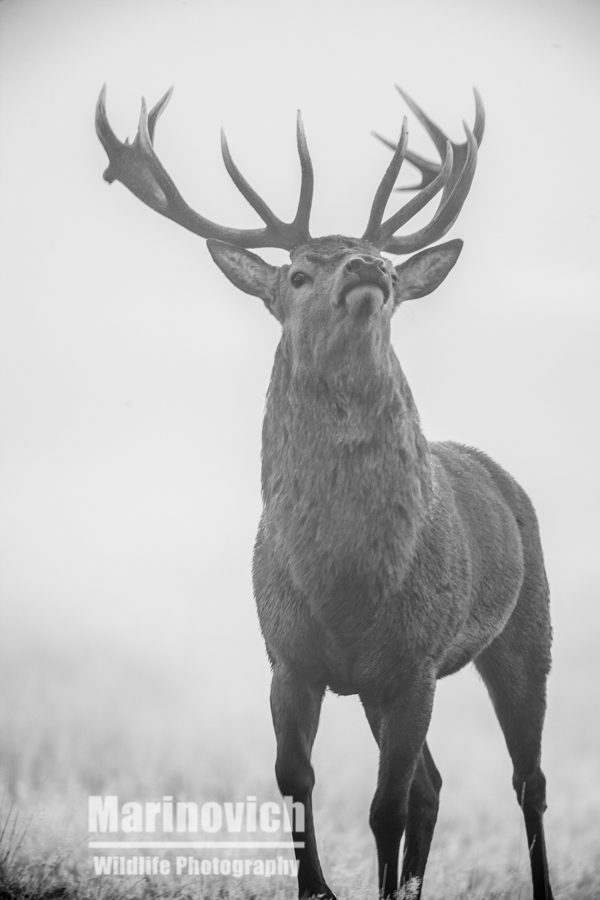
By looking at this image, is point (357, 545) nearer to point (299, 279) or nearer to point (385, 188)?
point (299, 279)

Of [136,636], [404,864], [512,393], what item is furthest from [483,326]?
[404,864]

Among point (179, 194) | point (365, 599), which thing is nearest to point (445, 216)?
point (179, 194)

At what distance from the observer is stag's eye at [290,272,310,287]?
4.32m

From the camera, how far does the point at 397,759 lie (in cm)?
409

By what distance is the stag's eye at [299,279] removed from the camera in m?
4.32

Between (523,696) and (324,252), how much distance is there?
6.52 feet

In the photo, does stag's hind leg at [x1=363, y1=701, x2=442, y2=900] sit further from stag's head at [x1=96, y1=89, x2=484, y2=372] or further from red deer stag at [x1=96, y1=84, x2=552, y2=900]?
stag's head at [x1=96, y1=89, x2=484, y2=372]

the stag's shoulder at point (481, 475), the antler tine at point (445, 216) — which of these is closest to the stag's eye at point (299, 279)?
the antler tine at point (445, 216)

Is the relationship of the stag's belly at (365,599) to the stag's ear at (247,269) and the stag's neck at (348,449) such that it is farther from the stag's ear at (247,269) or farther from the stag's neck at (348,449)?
the stag's ear at (247,269)

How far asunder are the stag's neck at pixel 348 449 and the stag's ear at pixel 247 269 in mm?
343

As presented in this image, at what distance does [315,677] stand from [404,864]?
2.82 ft

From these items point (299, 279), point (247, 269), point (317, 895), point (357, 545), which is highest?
point (247, 269)

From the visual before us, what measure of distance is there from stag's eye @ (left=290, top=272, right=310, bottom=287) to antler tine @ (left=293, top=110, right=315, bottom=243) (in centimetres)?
33

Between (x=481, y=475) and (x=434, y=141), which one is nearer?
(x=481, y=475)
